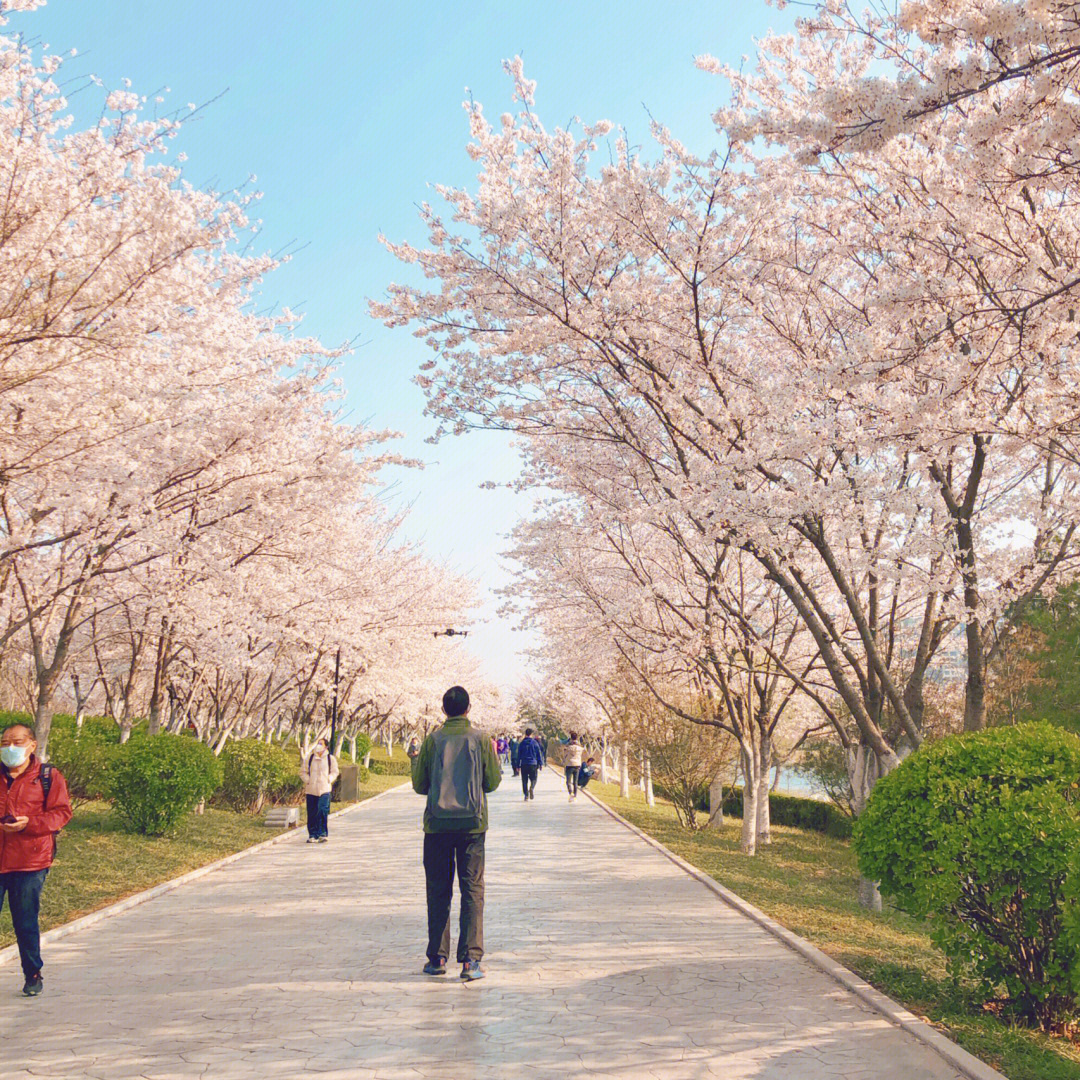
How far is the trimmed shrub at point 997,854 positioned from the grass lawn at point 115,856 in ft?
20.9

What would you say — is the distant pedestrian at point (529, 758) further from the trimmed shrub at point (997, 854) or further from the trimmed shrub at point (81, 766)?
the trimmed shrub at point (997, 854)

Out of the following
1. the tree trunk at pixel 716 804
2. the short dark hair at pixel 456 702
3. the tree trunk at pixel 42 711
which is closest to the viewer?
the short dark hair at pixel 456 702

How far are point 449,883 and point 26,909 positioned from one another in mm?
2590

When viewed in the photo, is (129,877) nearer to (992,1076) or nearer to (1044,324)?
(992,1076)

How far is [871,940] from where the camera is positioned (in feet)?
26.3

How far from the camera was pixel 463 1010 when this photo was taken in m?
5.38

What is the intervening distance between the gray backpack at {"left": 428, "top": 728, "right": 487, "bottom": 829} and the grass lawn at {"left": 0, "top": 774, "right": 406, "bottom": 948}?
3442 mm

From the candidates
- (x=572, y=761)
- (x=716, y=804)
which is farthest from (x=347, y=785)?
(x=716, y=804)

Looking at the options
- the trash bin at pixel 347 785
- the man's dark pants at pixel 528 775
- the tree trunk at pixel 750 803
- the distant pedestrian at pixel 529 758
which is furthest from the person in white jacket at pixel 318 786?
the man's dark pants at pixel 528 775

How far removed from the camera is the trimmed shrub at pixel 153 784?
45.2 ft

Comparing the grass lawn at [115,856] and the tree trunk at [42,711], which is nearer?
the grass lawn at [115,856]

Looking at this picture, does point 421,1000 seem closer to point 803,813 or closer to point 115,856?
point 115,856

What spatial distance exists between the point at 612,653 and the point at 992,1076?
18118mm

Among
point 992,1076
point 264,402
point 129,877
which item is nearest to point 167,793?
point 129,877
